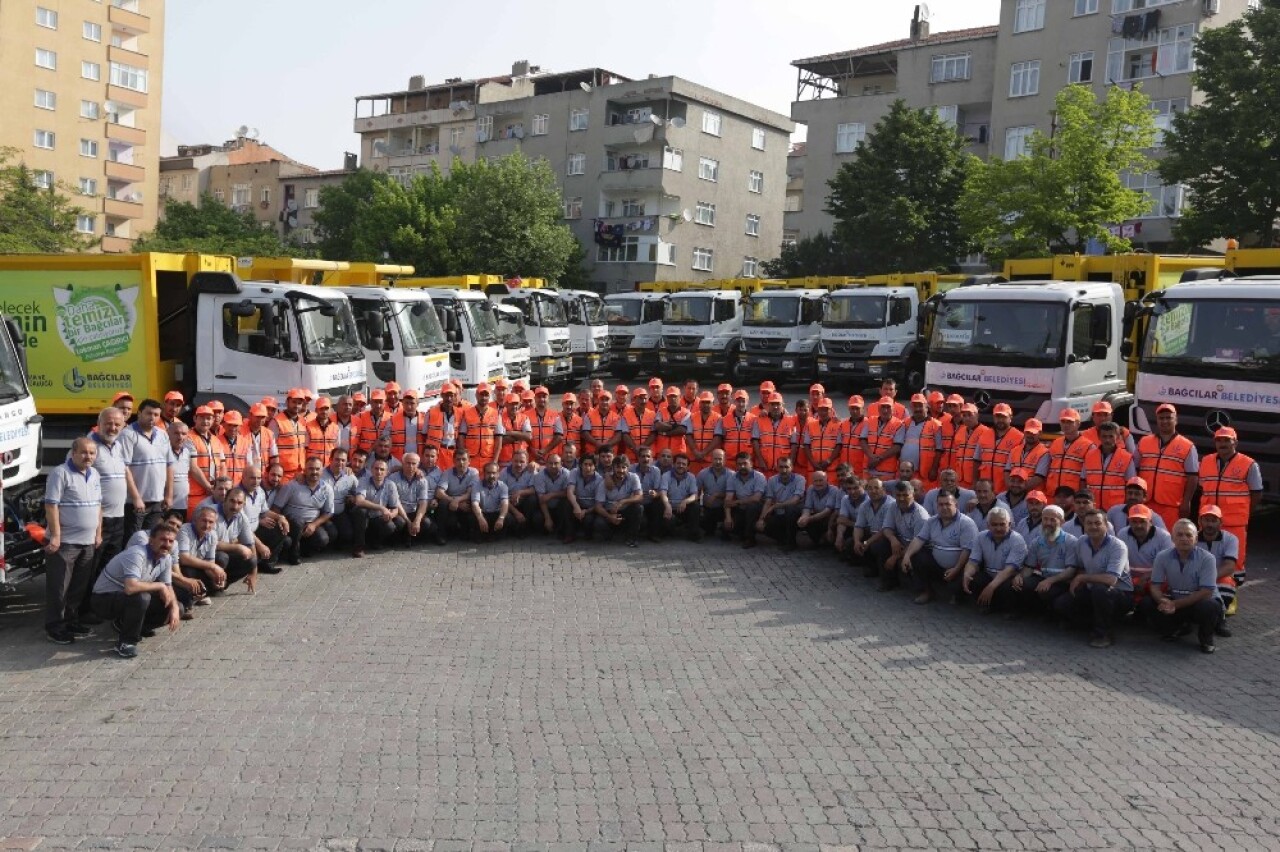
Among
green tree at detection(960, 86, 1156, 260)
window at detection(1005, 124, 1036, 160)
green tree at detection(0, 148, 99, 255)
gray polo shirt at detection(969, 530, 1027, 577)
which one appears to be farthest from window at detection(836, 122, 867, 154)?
gray polo shirt at detection(969, 530, 1027, 577)

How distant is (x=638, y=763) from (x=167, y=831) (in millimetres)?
2447

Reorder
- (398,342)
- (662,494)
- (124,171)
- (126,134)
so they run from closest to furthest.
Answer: (662,494)
(398,342)
(124,171)
(126,134)

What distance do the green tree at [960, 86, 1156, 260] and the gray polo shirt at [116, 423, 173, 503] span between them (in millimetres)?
25444

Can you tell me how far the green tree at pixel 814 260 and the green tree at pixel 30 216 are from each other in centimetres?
2779

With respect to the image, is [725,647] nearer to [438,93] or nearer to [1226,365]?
[1226,365]

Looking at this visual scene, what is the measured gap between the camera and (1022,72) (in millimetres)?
47531

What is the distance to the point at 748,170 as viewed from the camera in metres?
62.6

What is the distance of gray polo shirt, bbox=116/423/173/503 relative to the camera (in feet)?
31.8

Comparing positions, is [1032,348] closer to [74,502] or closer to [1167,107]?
[74,502]

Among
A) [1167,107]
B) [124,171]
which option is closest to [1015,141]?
[1167,107]

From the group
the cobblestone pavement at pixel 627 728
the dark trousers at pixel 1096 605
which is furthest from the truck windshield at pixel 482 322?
the dark trousers at pixel 1096 605

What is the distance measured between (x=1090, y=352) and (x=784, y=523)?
5.34 meters

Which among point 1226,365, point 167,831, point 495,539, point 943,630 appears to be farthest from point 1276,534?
point 167,831

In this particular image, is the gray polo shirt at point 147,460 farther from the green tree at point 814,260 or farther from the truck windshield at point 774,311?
the green tree at point 814,260
